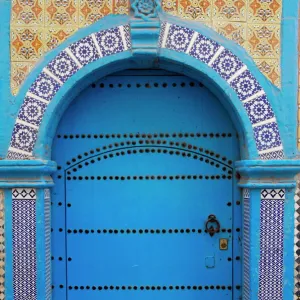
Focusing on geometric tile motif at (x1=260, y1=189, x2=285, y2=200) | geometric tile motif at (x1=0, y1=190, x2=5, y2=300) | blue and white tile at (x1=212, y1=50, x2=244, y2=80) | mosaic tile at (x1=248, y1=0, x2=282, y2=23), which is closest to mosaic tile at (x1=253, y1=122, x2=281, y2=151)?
geometric tile motif at (x1=260, y1=189, x2=285, y2=200)

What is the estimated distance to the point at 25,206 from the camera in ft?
8.82

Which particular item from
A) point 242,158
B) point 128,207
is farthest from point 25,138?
point 242,158

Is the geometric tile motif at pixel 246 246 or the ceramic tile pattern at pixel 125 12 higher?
the ceramic tile pattern at pixel 125 12

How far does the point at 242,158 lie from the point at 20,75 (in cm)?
142

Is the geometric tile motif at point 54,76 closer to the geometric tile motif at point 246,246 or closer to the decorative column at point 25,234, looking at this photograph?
the decorative column at point 25,234

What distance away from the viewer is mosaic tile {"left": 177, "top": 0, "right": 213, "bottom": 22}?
8.71 feet

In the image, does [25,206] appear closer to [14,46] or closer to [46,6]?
[14,46]

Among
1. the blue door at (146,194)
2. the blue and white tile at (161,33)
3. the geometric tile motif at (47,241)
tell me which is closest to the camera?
the blue and white tile at (161,33)

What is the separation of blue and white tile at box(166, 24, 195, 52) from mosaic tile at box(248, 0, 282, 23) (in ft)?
1.20

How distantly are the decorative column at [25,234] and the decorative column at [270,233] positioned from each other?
1218 mm

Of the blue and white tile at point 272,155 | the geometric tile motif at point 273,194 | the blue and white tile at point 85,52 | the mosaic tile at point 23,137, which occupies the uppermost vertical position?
the blue and white tile at point 85,52

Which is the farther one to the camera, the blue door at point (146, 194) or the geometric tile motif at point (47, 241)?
the blue door at point (146, 194)

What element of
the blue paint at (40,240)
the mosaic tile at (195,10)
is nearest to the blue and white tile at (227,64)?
the mosaic tile at (195,10)

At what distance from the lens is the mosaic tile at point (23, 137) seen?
2.67 meters
